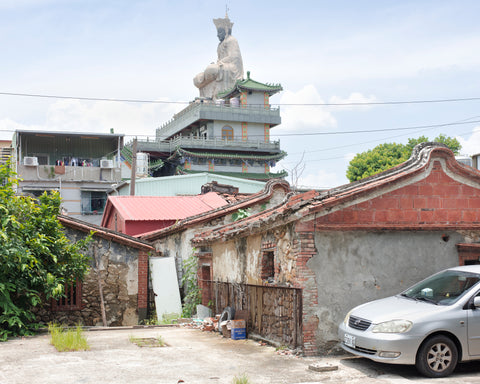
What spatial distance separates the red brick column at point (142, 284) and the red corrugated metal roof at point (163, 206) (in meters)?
4.79

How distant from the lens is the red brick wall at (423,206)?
10508 mm

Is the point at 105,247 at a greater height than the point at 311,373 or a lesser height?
greater

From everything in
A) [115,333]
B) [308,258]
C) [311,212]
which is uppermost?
[311,212]

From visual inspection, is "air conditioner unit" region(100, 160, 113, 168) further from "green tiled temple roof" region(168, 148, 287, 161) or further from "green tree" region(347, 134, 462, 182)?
"green tree" region(347, 134, 462, 182)

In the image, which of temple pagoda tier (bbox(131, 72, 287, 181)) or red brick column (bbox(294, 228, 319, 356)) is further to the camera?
temple pagoda tier (bbox(131, 72, 287, 181))

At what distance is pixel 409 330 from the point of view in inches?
328

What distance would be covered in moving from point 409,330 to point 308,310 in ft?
7.40

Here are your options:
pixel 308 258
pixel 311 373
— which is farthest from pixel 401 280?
pixel 311 373

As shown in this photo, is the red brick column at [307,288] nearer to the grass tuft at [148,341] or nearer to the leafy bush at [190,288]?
the grass tuft at [148,341]

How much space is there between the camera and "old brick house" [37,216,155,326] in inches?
650

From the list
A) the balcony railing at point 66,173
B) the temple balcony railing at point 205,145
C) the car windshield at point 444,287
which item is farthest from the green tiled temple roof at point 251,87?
the car windshield at point 444,287

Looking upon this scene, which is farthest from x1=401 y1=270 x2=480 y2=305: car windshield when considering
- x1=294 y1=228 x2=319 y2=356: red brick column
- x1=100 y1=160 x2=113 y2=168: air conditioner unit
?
x1=100 y1=160 x2=113 y2=168: air conditioner unit

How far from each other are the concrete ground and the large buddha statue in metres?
62.6

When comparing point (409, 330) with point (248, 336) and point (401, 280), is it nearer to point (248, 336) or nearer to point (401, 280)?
point (401, 280)
